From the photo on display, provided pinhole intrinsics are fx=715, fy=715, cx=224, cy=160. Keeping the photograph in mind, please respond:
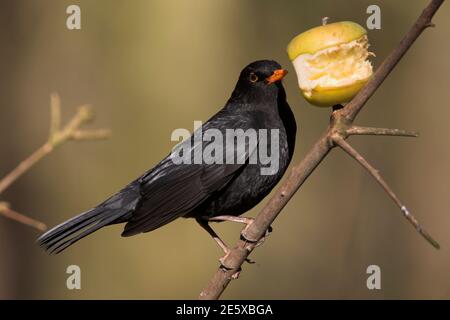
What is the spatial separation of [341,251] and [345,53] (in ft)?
15.3

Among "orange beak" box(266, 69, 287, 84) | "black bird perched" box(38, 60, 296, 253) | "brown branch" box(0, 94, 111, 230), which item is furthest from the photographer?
"orange beak" box(266, 69, 287, 84)

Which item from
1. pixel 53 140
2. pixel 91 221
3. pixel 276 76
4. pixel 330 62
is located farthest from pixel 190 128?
pixel 53 140

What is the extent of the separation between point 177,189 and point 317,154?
5.74 feet

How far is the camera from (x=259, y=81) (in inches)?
192

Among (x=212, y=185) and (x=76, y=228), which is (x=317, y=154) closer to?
(x=212, y=185)

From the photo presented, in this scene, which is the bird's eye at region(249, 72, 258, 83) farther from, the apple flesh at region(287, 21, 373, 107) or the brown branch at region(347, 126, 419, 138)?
the brown branch at region(347, 126, 419, 138)

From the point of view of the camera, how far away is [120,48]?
776cm

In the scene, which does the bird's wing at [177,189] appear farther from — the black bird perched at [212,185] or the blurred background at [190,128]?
the blurred background at [190,128]

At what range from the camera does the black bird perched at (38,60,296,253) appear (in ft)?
14.7

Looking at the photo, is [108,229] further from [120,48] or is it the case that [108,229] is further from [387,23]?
[387,23]

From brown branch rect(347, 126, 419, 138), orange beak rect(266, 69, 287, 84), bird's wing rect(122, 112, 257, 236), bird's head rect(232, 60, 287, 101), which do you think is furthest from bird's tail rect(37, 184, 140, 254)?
brown branch rect(347, 126, 419, 138)

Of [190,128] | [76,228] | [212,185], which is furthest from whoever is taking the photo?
[190,128]

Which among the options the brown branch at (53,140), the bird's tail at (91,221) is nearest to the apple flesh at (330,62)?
the brown branch at (53,140)

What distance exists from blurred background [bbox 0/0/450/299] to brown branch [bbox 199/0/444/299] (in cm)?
379
